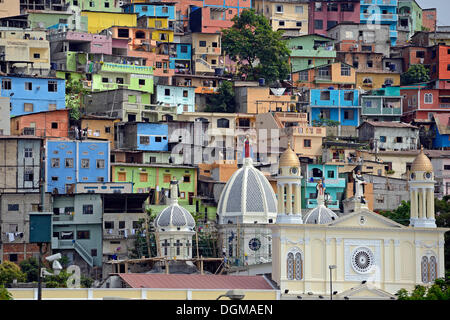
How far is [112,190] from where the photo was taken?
7662cm

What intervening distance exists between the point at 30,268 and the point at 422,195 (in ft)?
71.9

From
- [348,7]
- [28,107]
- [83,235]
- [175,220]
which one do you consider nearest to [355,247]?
[175,220]

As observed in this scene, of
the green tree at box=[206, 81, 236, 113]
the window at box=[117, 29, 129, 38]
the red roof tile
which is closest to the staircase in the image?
the red roof tile

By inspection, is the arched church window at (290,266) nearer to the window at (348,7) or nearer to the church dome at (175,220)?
the church dome at (175,220)

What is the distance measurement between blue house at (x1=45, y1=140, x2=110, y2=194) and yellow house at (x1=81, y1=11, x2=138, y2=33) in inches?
855

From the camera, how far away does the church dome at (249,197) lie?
243 ft

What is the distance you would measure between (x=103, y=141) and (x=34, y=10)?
21.6m

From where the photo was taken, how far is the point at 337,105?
9562cm

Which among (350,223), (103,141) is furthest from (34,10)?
(350,223)

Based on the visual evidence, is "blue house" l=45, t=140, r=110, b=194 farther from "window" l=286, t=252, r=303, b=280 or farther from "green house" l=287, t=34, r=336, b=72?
"green house" l=287, t=34, r=336, b=72

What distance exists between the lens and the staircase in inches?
2872

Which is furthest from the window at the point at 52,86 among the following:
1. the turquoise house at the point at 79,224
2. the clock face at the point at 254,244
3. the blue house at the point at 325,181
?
the clock face at the point at 254,244

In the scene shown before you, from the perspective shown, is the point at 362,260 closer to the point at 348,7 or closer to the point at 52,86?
the point at 52,86
